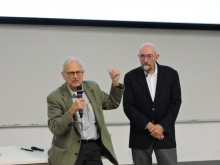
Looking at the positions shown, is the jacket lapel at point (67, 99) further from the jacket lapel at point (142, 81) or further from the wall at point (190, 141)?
the wall at point (190, 141)

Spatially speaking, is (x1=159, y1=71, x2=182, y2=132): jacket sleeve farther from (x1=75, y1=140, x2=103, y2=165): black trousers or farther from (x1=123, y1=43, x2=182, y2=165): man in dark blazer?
(x1=75, y1=140, x2=103, y2=165): black trousers

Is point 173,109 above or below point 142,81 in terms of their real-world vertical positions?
below

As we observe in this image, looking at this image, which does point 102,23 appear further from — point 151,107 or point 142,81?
point 151,107

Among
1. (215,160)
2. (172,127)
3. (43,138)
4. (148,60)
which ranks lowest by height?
(215,160)

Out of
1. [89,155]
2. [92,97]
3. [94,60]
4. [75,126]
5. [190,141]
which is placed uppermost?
[94,60]

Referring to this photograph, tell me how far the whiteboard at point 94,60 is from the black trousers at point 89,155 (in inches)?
57.4

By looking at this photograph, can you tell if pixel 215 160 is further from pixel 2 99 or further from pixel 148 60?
pixel 2 99

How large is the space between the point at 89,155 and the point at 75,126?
9.6 inches

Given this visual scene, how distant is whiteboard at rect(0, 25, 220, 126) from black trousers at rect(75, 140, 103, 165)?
146 cm

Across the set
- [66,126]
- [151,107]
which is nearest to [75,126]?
[66,126]

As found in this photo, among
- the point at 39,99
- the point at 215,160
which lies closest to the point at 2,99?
the point at 39,99

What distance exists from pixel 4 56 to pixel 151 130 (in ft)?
6.15

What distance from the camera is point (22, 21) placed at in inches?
148

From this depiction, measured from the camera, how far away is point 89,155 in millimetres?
2543
